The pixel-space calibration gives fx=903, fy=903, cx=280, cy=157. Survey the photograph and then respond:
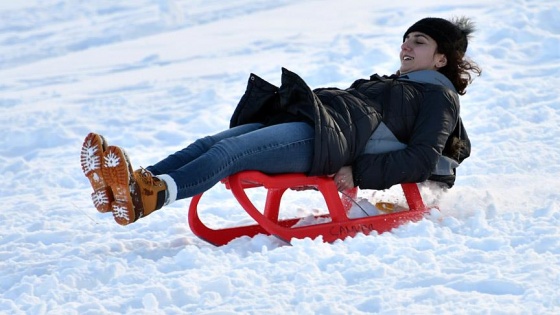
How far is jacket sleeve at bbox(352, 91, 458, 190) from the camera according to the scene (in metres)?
4.17

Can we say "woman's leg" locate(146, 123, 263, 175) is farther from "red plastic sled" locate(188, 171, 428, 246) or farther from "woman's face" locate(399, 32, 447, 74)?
"woman's face" locate(399, 32, 447, 74)

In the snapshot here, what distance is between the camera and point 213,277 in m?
3.42

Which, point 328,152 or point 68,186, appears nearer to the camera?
point 328,152

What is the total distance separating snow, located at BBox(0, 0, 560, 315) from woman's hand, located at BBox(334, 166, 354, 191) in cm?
33

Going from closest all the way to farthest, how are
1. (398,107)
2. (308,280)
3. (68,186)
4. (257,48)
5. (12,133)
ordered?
(308,280)
(398,107)
(68,186)
(12,133)
(257,48)

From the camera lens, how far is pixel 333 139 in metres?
4.00

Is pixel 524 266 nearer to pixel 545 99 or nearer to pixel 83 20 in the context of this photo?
pixel 545 99

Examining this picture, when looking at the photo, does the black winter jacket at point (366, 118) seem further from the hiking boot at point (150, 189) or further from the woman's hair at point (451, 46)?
the hiking boot at point (150, 189)

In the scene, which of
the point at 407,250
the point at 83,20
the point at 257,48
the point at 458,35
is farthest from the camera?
the point at 83,20

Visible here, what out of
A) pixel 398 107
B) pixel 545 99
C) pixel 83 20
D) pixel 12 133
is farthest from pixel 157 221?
pixel 83 20

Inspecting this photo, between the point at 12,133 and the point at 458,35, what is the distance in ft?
14.3

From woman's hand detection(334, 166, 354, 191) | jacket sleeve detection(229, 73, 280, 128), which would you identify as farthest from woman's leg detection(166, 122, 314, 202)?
jacket sleeve detection(229, 73, 280, 128)

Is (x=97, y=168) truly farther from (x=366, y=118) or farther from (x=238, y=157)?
(x=366, y=118)

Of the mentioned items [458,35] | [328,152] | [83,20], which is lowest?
[83,20]
